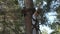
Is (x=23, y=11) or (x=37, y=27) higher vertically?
(x=23, y=11)

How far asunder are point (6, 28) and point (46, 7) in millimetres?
1087

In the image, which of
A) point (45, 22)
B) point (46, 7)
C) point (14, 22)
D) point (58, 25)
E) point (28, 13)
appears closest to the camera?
point (58, 25)

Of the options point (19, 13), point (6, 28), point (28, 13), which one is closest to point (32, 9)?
point (28, 13)

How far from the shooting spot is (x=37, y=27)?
3.95 metres

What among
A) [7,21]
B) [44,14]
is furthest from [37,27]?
[7,21]

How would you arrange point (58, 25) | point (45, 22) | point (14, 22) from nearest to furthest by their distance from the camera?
point (58, 25), point (14, 22), point (45, 22)

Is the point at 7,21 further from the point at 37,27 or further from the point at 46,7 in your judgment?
the point at 46,7

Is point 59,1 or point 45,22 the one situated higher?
point 59,1

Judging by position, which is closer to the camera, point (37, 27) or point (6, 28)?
point (6, 28)

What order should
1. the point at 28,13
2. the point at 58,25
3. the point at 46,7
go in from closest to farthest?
the point at 58,25, the point at 28,13, the point at 46,7

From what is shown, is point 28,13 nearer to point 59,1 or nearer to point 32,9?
point 32,9

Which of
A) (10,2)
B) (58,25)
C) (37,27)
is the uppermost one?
(10,2)

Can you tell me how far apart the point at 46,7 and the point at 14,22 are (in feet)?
2.84

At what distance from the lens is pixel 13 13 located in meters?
3.75
